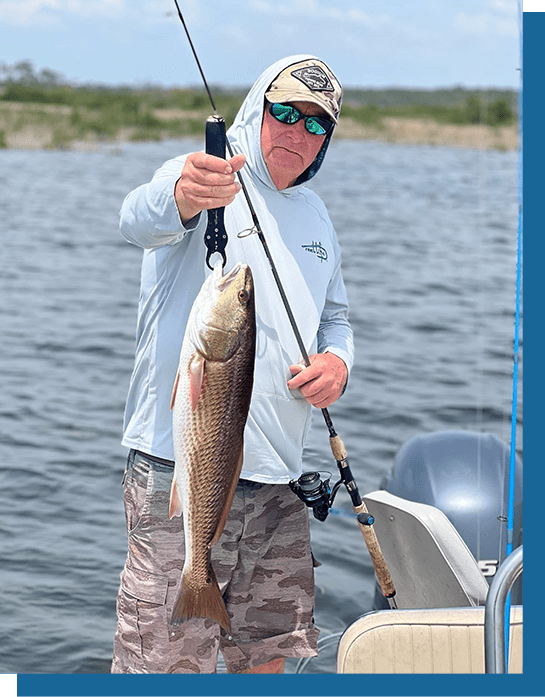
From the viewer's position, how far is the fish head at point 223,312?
2.07 meters

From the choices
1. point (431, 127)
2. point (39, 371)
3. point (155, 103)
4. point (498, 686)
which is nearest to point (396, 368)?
point (39, 371)

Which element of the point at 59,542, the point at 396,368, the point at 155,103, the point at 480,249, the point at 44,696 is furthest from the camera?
the point at 155,103

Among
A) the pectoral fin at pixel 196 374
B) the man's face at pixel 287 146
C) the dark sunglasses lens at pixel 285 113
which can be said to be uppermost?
the dark sunglasses lens at pixel 285 113

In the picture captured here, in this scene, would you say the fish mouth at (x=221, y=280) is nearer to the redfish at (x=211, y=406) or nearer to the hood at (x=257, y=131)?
the redfish at (x=211, y=406)

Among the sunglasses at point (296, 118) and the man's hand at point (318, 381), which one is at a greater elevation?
the sunglasses at point (296, 118)

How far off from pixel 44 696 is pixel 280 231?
1429 millimetres

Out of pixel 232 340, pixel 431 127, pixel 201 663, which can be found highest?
pixel 232 340

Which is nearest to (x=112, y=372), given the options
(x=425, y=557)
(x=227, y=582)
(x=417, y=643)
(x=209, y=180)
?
(x=425, y=557)

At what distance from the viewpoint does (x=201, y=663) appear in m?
2.66

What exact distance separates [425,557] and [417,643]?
103 cm

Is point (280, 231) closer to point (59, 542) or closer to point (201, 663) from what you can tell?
point (201, 663)

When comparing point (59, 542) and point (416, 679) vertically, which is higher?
point (416, 679)

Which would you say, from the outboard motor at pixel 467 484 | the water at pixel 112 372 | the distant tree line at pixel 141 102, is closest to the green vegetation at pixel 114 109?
the distant tree line at pixel 141 102

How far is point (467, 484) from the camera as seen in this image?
4.37 metres
